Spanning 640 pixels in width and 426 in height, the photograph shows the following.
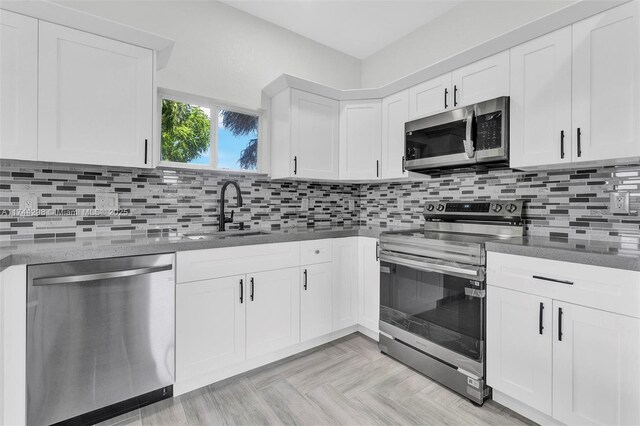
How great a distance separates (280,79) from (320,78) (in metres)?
0.83

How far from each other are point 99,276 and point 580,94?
2.78 meters

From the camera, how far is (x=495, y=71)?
6.57ft

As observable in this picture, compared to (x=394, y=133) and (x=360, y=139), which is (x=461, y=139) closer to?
(x=394, y=133)

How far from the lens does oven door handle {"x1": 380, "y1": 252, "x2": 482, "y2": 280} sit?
1.80 meters

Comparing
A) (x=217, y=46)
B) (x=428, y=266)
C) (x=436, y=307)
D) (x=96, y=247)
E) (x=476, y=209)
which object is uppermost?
(x=217, y=46)

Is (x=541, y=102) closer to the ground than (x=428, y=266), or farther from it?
farther from it

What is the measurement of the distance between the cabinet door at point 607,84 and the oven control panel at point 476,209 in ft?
1.71

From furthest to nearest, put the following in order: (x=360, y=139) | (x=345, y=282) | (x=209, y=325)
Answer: (x=360, y=139), (x=345, y=282), (x=209, y=325)

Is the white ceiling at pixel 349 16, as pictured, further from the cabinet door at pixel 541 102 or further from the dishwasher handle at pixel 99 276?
the dishwasher handle at pixel 99 276

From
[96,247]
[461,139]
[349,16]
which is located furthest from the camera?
[349,16]

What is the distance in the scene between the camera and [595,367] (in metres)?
1.37

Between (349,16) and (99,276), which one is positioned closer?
(99,276)

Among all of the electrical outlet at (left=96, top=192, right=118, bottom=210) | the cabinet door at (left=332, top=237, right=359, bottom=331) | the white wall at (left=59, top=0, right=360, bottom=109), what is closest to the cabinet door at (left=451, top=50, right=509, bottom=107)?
the cabinet door at (left=332, top=237, right=359, bottom=331)

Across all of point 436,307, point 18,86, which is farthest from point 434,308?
point 18,86
